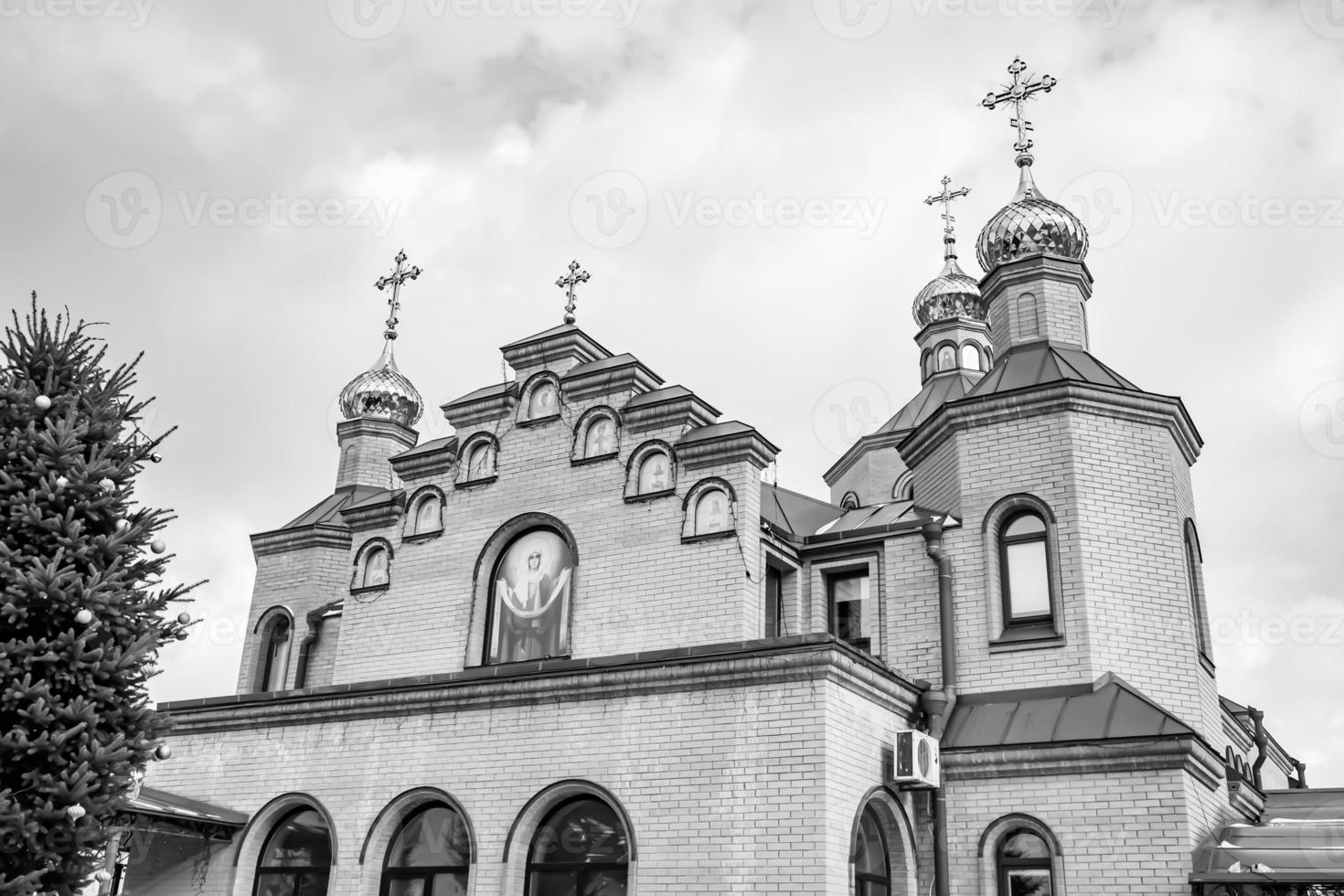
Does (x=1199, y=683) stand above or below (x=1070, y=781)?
above

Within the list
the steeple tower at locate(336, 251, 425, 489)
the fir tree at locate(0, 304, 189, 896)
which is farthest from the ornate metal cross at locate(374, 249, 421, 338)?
the fir tree at locate(0, 304, 189, 896)

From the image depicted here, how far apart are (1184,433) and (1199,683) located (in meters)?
2.81

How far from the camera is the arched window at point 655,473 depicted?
1216 cm

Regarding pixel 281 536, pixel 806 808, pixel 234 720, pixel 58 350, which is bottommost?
pixel 806 808

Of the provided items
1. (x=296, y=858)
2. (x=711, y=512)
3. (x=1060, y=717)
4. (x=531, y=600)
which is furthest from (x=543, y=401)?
(x=1060, y=717)

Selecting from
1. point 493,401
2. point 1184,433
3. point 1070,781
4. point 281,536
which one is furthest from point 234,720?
point 1184,433

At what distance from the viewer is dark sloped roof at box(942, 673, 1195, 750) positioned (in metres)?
10.2

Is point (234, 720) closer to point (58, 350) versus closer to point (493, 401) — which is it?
point (493, 401)

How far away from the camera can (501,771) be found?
1041cm

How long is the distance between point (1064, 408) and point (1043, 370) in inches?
38.4

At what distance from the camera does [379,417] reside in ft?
62.7

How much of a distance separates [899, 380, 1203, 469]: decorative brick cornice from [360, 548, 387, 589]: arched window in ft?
21.0

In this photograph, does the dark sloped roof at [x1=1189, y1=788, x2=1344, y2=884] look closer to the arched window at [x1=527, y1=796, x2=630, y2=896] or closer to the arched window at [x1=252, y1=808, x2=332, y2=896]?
the arched window at [x1=527, y1=796, x2=630, y2=896]

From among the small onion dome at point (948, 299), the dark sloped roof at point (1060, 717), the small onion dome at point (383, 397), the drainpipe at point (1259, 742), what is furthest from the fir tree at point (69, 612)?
the small onion dome at point (948, 299)
